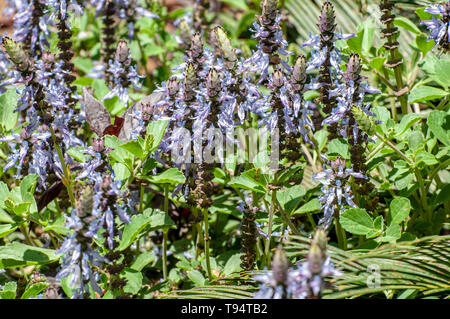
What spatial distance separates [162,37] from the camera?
327 cm

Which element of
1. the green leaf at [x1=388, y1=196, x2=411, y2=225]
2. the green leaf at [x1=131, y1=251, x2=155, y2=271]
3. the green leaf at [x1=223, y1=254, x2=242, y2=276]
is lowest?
the green leaf at [x1=223, y1=254, x2=242, y2=276]

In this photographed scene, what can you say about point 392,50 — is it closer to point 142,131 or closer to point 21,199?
point 142,131

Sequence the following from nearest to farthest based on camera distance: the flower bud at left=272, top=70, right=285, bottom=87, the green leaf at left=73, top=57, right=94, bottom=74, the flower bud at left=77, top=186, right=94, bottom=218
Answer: the flower bud at left=77, top=186, right=94, bottom=218
the flower bud at left=272, top=70, right=285, bottom=87
the green leaf at left=73, top=57, right=94, bottom=74

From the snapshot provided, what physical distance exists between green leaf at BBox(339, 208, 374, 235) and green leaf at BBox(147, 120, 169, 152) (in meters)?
0.56

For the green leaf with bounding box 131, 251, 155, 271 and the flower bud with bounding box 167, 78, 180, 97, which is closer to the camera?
the flower bud with bounding box 167, 78, 180, 97

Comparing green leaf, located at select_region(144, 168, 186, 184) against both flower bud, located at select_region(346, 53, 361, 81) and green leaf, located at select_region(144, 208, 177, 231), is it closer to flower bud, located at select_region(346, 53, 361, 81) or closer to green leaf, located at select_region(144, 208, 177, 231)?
green leaf, located at select_region(144, 208, 177, 231)

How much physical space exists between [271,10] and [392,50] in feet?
1.99

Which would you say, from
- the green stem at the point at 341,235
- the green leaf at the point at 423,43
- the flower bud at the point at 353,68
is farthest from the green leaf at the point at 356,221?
the green leaf at the point at 423,43

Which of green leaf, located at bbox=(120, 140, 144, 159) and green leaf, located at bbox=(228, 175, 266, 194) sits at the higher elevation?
green leaf, located at bbox=(120, 140, 144, 159)

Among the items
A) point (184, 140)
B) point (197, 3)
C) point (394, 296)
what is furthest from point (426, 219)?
point (197, 3)

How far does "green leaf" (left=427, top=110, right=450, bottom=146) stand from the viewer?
1.73m

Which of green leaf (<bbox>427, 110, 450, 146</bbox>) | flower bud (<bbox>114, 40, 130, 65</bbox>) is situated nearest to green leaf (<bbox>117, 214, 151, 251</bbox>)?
flower bud (<bbox>114, 40, 130, 65</bbox>)

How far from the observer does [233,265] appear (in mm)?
1976

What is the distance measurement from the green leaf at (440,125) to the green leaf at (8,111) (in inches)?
55.0
